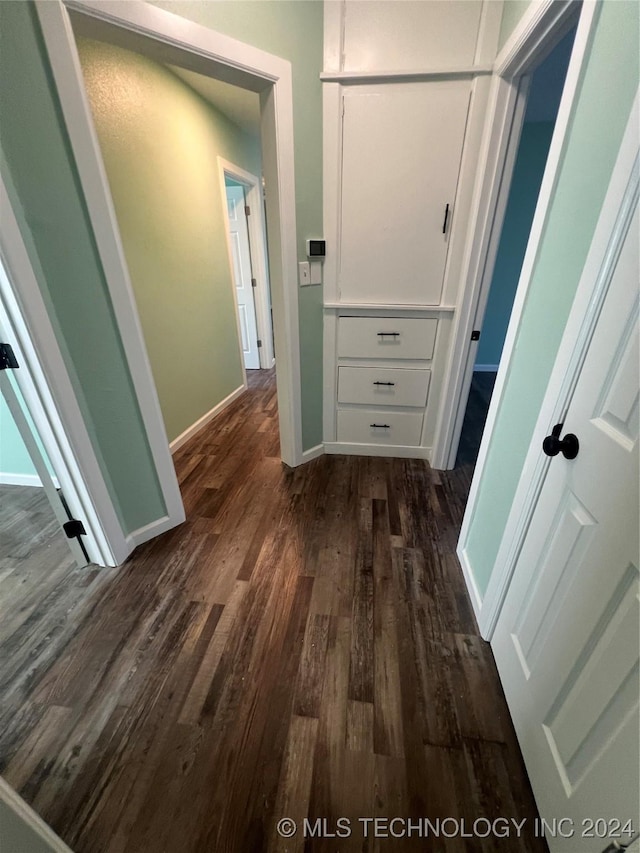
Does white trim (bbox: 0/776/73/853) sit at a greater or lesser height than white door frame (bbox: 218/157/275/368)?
lesser

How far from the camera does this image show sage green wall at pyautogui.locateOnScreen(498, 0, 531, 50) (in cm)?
123

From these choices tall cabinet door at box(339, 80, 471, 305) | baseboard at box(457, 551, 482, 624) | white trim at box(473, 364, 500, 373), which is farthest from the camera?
white trim at box(473, 364, 500, 373)

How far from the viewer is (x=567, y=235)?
0.88 meters

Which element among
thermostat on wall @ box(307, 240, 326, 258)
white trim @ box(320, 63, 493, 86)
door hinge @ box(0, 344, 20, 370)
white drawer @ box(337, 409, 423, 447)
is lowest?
white drawer @ box(337, 409, 423, 447)

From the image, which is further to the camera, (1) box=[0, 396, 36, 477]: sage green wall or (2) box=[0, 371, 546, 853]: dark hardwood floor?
(1) box=[0, 396, 36, 477]: sage green wall

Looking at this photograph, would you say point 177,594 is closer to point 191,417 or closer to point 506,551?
point 506,551

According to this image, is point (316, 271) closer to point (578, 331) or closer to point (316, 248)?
point (316, 248)

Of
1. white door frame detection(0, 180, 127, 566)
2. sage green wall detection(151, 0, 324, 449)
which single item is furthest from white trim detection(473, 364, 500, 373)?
white door frame detection(0, 180, 127, 566)

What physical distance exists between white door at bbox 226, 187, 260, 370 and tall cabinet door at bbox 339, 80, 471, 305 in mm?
1746

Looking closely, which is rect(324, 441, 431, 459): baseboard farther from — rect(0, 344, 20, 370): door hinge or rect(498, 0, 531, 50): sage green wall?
rect(498, 0, 531, 50): sage green wall

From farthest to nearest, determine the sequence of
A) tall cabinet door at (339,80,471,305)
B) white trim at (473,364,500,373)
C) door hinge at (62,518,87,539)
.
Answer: white trim at (473,364,500,373) < tall cabinet door at (339,80,471,305) < door hinge at (62,518,87,539)

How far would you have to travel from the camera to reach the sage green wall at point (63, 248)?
37.7 inches

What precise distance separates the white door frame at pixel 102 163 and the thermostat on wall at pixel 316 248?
0.11 m

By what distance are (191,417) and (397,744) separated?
7.84 feet
